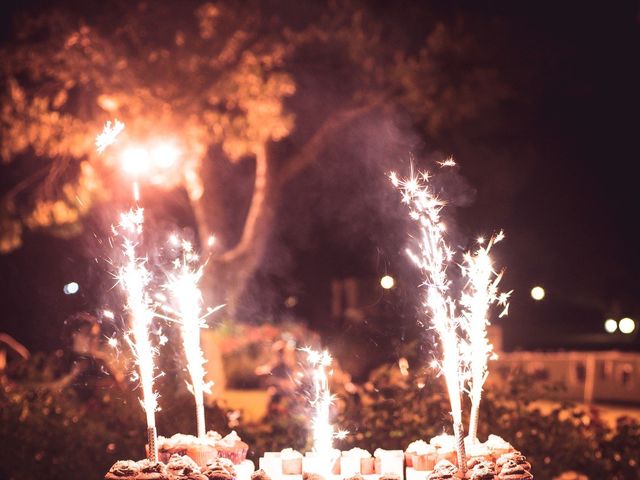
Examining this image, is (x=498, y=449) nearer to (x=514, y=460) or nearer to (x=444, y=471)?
(x=514, y=460)

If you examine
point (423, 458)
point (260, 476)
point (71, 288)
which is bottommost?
point (260, 476)

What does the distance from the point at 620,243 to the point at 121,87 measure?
11350 millimetres

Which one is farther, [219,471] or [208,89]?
[208,89]

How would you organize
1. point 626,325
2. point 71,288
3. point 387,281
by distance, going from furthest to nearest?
point 626,325
point 71,288
point 387,281

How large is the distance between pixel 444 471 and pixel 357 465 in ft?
2.80

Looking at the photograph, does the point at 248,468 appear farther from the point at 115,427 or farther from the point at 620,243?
the point at 620,243

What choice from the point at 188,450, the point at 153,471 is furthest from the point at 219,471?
the point at 188,450

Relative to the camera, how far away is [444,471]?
586 cm

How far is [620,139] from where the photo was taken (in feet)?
49.8

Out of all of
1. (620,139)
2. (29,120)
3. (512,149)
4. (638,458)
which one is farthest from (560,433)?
(29,120)

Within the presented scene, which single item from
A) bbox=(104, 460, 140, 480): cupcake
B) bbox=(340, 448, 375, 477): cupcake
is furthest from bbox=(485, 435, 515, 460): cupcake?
bbox=(104, 460, 140, 480): cupcake

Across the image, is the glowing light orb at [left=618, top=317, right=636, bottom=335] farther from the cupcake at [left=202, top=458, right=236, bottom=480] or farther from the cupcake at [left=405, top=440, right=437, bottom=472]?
the cupcake at [left=202, top=458, right=236, bottom=480]

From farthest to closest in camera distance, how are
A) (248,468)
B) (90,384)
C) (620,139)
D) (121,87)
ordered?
1. (620,139)
2. (121,87)
3. (90,384)
4. (248,468)

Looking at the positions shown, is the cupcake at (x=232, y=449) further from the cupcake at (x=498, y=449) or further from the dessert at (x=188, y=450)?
the cupcake at (x=498, y=449)
